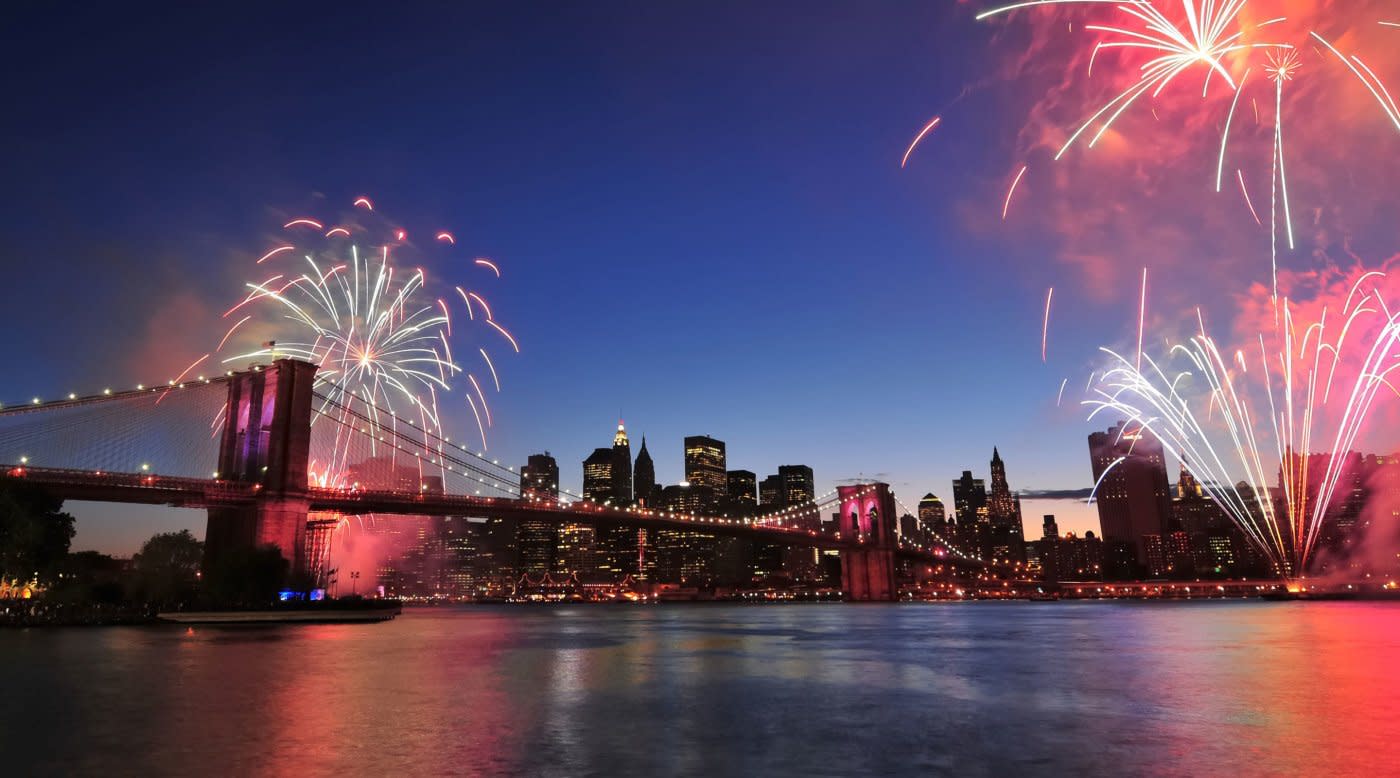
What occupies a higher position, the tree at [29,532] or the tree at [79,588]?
the tree at [29,532]

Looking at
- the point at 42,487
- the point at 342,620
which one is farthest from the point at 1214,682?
the point at 42,487

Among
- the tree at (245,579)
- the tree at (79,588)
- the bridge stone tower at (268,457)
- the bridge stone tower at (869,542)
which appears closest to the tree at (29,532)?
the tree at (79,588)

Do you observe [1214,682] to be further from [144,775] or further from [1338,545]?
[1338,545]

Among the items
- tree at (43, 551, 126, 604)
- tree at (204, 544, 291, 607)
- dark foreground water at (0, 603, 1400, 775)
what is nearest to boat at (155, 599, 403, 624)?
tree at (204, 544, 291, 607)

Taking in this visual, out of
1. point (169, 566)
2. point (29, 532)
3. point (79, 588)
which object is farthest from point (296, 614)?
point (169, 566)

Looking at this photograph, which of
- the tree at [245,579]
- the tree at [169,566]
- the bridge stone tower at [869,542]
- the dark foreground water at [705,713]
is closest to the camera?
the dark foreground water at [705,713]

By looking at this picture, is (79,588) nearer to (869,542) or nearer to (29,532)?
(29,532)

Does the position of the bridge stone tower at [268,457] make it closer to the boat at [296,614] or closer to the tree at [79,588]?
the boat at [296,614]
